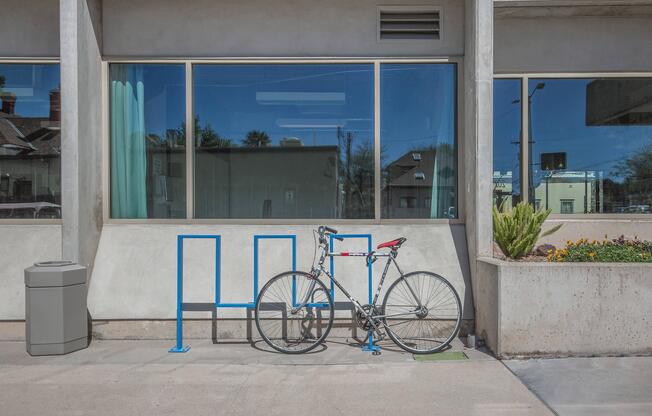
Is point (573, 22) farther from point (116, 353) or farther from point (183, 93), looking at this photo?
point (116, 353)

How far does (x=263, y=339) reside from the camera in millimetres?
5090

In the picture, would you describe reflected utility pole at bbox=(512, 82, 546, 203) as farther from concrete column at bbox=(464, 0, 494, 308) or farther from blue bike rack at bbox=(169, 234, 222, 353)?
blue bike rack at bbox=(169, 234, 222, 353)

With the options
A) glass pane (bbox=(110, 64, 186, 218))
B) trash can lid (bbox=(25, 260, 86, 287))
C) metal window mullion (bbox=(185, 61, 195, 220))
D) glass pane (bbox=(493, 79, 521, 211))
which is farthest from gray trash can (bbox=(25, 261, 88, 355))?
glass pane (bbox=(493, 79, 521, 211))

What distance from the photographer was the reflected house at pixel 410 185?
243 inches

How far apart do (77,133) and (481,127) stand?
4.89 meters

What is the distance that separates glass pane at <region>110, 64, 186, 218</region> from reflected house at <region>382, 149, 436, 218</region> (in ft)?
9.32

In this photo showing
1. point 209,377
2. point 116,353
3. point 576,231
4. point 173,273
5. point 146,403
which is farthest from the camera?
point 576,231

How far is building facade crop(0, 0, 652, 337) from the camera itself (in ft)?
19.6

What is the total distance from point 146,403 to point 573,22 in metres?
7.02

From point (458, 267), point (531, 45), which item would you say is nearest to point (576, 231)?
point (458, 267)

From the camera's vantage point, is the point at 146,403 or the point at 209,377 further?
the point at 209,377

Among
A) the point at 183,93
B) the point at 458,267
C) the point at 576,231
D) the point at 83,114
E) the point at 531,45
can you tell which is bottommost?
the point at 458,267

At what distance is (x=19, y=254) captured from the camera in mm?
5730

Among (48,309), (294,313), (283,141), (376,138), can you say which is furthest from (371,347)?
(48,309)
